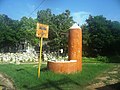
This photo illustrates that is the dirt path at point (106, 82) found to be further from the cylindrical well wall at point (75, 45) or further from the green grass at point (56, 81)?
the cylindrical well wall at point (75, 45)

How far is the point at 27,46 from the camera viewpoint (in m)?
47.5

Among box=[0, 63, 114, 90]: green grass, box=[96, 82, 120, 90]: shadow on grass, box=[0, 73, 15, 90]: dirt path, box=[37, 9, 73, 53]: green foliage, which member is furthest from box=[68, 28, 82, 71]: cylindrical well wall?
box=[37, 9, 73, 53]: green foliage

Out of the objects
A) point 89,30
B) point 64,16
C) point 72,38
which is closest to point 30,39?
point 64,16

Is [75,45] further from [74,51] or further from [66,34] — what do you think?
[66,34]

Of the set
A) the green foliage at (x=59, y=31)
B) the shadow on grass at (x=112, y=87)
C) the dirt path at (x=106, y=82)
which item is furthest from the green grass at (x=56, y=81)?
the green foliage at (x=59, y=31)

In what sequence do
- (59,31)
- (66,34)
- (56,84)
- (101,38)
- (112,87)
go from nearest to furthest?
(112,87) → (56,84) → (101,38) → (66,34) → (59,31)

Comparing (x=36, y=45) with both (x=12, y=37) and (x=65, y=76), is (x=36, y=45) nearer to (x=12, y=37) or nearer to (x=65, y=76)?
(x=12, y=37)

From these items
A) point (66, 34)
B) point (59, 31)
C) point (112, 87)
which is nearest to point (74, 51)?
point (112, 87)

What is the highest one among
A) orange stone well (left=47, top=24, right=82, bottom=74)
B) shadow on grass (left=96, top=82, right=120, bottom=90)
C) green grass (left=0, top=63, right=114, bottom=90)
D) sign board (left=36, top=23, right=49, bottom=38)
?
sign board (left=36, top=23, right=49, bottom=38)

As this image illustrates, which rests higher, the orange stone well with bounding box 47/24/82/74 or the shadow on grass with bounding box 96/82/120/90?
the orange stone well with bounding box 47/24/82/74

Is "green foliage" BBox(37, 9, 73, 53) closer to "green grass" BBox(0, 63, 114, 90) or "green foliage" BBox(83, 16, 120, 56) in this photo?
"green foliage" BBox(83, 16, 120, 56)

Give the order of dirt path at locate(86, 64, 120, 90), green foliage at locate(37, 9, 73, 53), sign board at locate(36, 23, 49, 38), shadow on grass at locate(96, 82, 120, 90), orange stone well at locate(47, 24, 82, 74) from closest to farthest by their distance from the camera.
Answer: shadow on grass at locate(96, 82, 120, 90), dirt path at locate(86, 64, 120, 90), sign board at locate(36, 23, 49, 38), orange stone well at locate(47, 24, 82, 74), green foliage at locate(37, 9, 73, 53)

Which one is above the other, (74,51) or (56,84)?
(74,51)

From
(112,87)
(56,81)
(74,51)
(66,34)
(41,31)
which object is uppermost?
(66,34)
